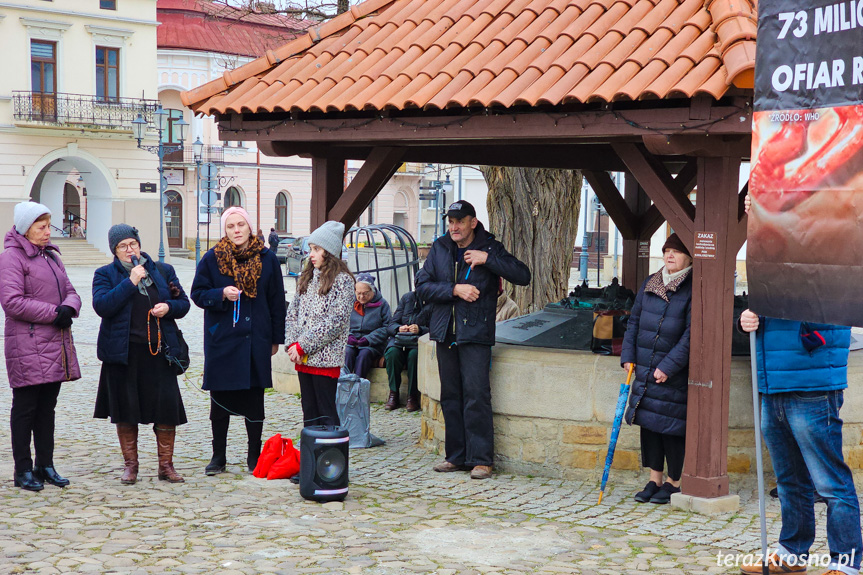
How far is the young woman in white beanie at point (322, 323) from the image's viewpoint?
22.0 ft

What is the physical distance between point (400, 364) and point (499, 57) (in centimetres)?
364

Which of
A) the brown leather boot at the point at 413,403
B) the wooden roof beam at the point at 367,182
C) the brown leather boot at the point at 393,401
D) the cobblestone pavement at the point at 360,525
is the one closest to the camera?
A: the cobblestone pavement at the point at 360,525

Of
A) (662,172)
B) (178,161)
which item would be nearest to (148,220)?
(178,161)

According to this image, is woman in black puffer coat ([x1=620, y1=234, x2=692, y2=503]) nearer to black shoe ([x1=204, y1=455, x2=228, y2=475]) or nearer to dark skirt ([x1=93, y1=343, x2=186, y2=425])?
black shoe ([x1=204, y1=455, x2=228, y2=475])

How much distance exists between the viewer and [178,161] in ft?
153

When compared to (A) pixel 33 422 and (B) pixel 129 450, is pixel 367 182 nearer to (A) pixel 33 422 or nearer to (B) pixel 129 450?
(B) pixel 129 450

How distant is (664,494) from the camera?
21.2ft

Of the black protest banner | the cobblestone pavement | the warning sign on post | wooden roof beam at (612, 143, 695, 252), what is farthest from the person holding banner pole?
wooden roof beam at (612, 143, 695, 252)

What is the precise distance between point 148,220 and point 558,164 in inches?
1195

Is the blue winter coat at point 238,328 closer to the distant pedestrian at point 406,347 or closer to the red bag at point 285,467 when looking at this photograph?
the red bag at point 285,467

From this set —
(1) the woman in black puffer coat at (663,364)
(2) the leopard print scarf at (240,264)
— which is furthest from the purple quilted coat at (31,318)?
(1) the woman in black puffer coat at (663,364)

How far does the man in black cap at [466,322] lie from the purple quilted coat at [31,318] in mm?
2369

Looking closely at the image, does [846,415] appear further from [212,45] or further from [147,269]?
[212,45]

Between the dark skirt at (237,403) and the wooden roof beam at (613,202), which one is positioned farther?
the wooden roof beam at (613,202)
